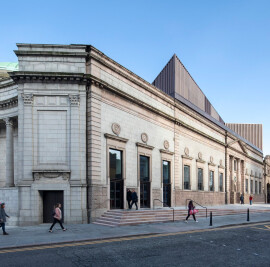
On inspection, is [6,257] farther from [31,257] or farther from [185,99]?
[185,99]

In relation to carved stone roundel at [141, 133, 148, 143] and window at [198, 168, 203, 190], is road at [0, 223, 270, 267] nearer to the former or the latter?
carved stone roundel at [141, 133, 148, 143]

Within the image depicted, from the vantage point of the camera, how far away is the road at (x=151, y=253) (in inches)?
414

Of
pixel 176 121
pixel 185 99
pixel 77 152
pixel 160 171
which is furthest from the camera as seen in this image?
pixel 185 99

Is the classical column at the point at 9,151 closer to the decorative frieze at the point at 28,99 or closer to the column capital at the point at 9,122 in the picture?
the column capital at the point at 9,122

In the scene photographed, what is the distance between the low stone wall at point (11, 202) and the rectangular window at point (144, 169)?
11.8 meters

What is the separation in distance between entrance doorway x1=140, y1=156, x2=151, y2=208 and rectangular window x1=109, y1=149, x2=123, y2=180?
3613mm

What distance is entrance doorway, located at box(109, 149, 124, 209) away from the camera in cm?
2522

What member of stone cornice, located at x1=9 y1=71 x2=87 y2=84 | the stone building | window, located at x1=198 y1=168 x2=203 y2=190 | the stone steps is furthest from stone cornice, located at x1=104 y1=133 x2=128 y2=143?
window, located at x1=198 y1=168 x2=203 y2=190

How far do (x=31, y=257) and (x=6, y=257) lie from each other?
0.95 m

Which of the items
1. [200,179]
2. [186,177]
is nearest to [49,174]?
[186,177]

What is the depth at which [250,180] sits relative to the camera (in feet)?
227

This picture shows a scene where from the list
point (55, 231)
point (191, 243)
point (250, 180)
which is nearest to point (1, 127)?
point (55, 231)

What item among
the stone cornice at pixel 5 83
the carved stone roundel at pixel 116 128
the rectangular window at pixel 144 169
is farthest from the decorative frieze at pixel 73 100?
the rectangular window at pixel 144 169

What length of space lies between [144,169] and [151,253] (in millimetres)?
17824
